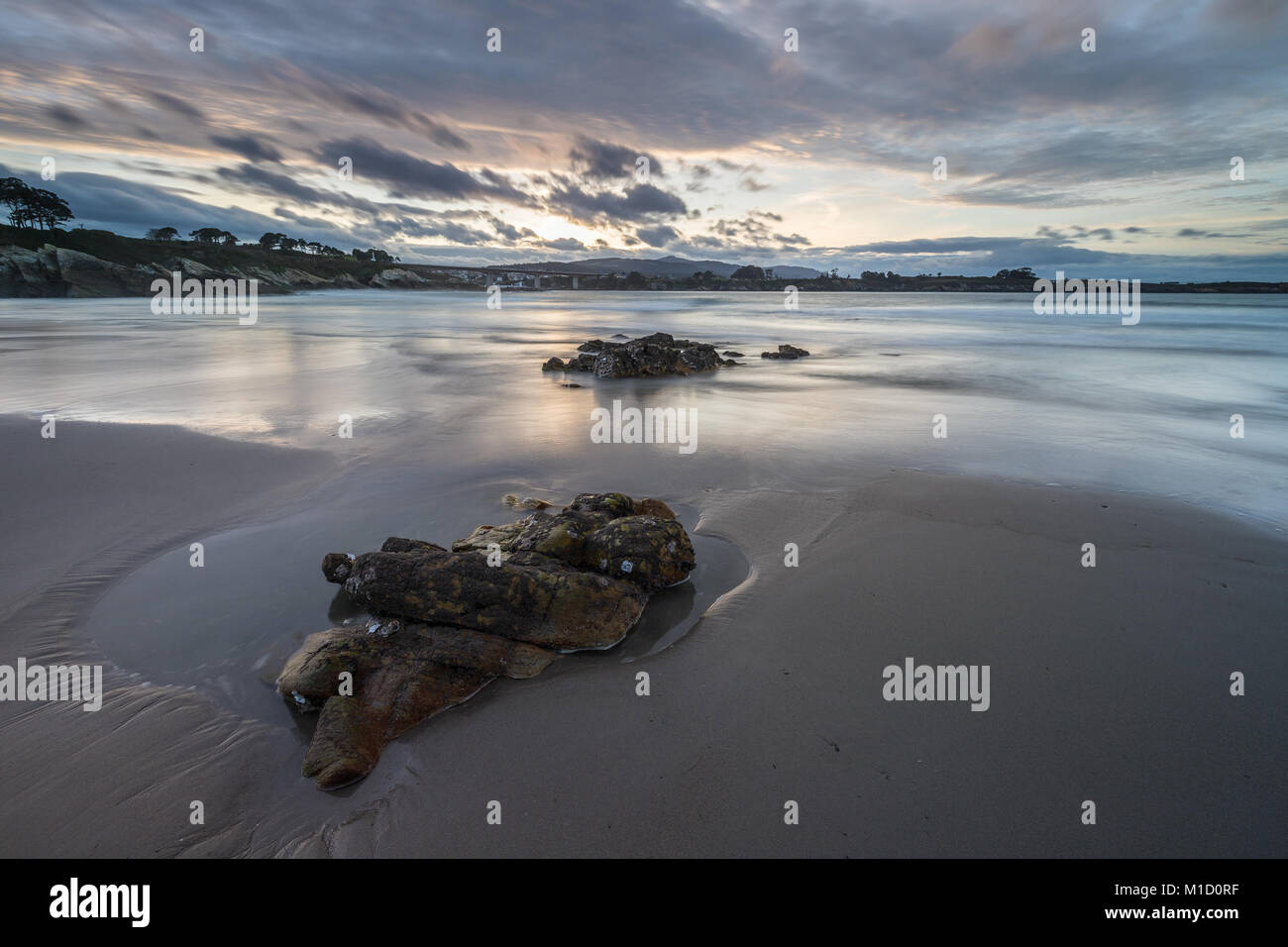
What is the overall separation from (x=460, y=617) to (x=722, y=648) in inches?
66.0

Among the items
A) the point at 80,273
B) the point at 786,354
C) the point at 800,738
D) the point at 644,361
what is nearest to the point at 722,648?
the point at 800,738

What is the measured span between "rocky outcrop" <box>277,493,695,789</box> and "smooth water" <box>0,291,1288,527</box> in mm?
2684

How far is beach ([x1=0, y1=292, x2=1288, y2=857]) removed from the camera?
8.46 ft

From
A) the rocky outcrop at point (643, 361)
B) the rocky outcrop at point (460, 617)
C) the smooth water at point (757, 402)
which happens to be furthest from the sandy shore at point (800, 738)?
the rocky outcrop at point (643, 361)

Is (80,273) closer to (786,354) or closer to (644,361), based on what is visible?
(644,361)

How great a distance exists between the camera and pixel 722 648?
150 inches

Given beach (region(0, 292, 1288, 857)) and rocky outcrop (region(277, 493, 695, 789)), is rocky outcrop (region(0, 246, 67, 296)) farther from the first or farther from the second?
rocky outcrop (region(277, 493, 695, 789))

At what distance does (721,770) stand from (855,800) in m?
0.61

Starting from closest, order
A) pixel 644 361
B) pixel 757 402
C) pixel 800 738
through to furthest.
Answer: pixel 800 738, pixel 757 402, pixel 644 361

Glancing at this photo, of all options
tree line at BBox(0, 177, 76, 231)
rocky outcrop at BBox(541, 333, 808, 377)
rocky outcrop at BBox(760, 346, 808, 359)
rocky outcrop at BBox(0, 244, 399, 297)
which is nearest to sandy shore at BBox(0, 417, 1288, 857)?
rocky outcrop at BBox(541, 333, 808, 377)

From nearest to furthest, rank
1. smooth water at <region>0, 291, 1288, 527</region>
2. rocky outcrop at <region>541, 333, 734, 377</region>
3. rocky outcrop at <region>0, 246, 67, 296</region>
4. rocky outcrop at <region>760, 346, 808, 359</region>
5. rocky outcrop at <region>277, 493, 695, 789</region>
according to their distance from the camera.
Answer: rocky outcrop at <region>277, 493, 695, 789</region>
smooth water at <region>0, 291, 1288, 527</region>
rocky outcrop at <region>541, 333, 734, 377</region>
rocky outcrop at <region>760, 346, 808, 359</region>
rocky outcrop at <region>0, 246, 67, 296</region>

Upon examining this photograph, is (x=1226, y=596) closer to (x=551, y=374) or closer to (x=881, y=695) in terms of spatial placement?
(x=881, y=695)

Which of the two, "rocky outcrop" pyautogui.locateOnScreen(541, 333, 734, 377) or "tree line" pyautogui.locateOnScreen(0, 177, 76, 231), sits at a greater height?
"tree line" pyautogui.locateOnScreen(0, 177, 76, 231)

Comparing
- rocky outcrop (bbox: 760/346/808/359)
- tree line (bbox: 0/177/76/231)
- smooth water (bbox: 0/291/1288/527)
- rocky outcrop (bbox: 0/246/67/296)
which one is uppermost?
tree line (bbox: 0/177/76/231)
